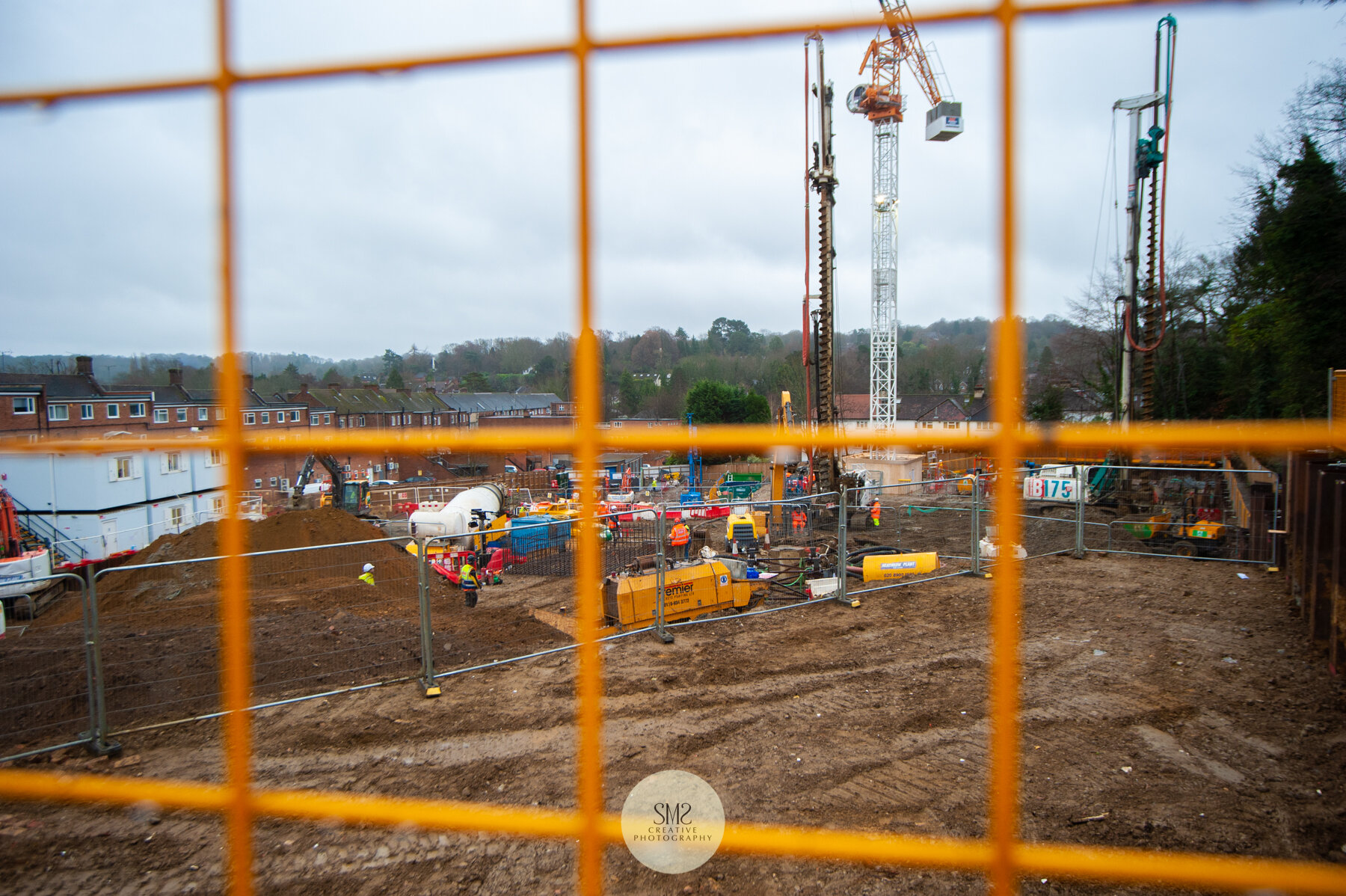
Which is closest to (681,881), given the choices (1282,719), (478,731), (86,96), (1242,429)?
(478,731)

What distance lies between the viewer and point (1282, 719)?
482cm

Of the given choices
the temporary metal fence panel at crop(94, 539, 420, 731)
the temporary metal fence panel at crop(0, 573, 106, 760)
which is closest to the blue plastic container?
the temporary metal fence panel at crop(94, 539, 420, 731)

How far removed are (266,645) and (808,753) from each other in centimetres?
527

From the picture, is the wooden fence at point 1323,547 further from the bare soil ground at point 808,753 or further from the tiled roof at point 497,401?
the tiled roof at point 497,401

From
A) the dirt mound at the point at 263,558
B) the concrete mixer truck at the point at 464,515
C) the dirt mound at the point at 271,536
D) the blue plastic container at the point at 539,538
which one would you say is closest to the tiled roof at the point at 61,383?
the dirt mound at the point at 263,558

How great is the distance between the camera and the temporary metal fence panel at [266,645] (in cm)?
543

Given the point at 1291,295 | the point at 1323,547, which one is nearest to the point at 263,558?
the point at 1291,295

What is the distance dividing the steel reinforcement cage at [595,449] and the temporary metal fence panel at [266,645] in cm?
325

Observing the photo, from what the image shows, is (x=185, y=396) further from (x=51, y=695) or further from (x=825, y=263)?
(x=825, y=263)

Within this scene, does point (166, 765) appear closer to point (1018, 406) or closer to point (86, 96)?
point (86, 96)

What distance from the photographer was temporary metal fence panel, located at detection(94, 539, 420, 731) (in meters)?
5.43

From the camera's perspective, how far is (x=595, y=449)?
1025mm

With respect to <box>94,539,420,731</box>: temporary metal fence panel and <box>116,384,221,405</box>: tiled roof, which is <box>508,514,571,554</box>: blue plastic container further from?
<box>116,384,221,405</box>: tiled roof

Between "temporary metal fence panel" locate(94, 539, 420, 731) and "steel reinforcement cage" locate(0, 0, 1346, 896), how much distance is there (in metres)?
3.25
